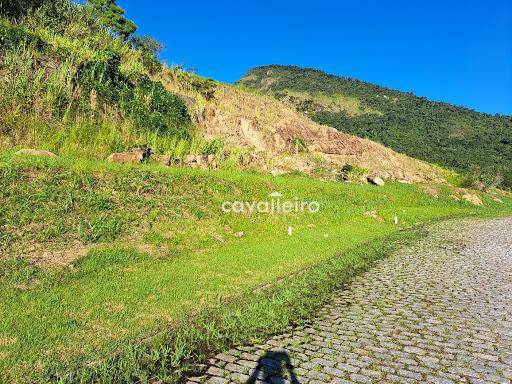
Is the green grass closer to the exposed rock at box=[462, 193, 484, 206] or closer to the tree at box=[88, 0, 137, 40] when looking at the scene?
the exposed rock at box=[462, 193, 484, 206]

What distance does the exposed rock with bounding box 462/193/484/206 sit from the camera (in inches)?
1432

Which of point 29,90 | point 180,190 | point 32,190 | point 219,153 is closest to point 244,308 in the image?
point 32,190

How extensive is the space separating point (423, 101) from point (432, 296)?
367 ft

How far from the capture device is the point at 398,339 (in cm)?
588

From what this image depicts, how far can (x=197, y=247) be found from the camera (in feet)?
36.9

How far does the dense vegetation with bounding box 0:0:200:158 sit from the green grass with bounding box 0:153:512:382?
5197 mm

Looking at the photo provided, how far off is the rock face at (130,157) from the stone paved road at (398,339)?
11823 mm

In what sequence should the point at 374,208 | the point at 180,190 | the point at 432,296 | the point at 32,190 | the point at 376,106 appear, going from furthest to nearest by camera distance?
the point at 376,106, the point at 374,208, the point at 180,190, the point at 32,190, the point at 432,296

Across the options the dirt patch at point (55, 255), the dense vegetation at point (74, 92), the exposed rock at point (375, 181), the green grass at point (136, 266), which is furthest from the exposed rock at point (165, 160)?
the exposed rock at point (375, 181)

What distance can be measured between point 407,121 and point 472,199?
59223mm

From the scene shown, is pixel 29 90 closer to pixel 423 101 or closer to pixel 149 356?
pixel 149 356

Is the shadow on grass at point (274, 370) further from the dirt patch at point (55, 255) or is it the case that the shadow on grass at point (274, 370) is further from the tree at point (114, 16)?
the tree at point (114, 16)

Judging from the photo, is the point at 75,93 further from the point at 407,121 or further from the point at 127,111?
the point at 407,121

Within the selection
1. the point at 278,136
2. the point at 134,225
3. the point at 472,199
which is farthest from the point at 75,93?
the point at 472,199
